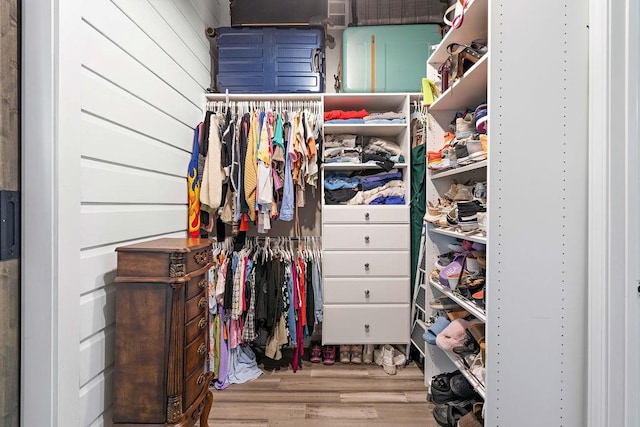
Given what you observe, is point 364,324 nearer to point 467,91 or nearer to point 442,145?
point 442,145

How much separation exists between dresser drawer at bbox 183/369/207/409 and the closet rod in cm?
183

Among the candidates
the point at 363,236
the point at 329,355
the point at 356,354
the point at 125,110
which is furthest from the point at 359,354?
the point at 125,110

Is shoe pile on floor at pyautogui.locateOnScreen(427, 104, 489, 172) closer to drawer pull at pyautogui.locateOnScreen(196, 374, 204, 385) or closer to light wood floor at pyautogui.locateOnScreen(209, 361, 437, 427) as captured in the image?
light wood floor at pyautogui.locateOnScreen(209, 361, 437, 427)

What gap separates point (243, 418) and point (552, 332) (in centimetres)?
165

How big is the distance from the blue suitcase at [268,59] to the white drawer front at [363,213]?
100cm

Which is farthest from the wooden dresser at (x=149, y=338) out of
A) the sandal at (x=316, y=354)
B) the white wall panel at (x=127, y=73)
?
the sandal at (x=316, y=354)

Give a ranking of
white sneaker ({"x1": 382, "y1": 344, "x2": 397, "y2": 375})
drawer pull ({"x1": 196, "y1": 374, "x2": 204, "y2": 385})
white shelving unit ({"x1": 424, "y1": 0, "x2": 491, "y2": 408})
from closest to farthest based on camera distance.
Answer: drawer pull ({"x1": 196, "y1": 374, "x2": 204, "y2": 385}) < white shelving unit ({"x1": 424, "y1": 0, "x2": 491, "y2": 408}) < white sneaker ({"x1": 382, "y1": 344, "x2": 397, "y2": 375})

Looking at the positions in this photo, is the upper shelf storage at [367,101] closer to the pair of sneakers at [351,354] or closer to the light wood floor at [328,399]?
the pair of sneakers at [351,354]

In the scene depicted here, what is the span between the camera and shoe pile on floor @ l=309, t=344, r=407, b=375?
2.25 metres

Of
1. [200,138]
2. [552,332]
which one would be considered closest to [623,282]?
[552,332]

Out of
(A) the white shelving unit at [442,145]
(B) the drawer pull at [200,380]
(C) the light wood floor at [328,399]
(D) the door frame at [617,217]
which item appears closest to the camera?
(D) the door frame at [617,217]

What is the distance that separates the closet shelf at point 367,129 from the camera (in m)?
2.26

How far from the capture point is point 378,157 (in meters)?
2.31

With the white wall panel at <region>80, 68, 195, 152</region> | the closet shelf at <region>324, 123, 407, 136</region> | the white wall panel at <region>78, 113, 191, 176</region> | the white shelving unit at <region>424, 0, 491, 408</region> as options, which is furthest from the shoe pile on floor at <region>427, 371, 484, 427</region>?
the white wall panel at <region>80, 68, 195, 152</region>
